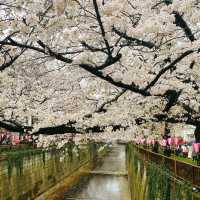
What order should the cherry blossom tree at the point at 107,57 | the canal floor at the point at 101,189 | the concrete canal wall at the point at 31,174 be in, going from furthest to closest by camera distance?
the canal floor at the point at 101,189 < the concrete canal wall at the point at 31,174 < the cherry blossom tree at the point at 107,57

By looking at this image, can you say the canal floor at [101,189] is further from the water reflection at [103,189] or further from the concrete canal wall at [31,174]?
the concrete canal wall at [31,174]

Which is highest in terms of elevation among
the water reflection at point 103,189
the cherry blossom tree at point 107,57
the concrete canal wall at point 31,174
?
the cherry blossom tree at point 107,57

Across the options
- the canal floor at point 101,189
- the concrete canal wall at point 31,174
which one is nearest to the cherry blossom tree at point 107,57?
the concrete canal wall at point 31,174

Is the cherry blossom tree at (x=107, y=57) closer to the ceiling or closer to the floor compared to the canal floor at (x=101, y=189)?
closer to the ceiling

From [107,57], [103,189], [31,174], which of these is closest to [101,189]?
[103,189]

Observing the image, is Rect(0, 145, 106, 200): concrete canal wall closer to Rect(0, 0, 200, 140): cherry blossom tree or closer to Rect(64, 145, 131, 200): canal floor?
Rect(64, 145, 131, 200): canal floor

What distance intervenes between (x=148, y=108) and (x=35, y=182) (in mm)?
10982

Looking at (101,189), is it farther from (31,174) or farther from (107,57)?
(107,57)

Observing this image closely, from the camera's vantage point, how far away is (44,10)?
272 inches

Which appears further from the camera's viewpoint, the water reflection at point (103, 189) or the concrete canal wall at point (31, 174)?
the water reflection at point (103, 189)

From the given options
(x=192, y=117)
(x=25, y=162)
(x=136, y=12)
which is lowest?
(x=25, y=162)

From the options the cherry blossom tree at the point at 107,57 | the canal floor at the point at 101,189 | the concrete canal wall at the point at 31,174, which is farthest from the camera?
the canal floor at the point at 101,189

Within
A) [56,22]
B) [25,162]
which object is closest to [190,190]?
[56,22]

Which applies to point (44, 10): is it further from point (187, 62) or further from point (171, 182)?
point (187, 62)
